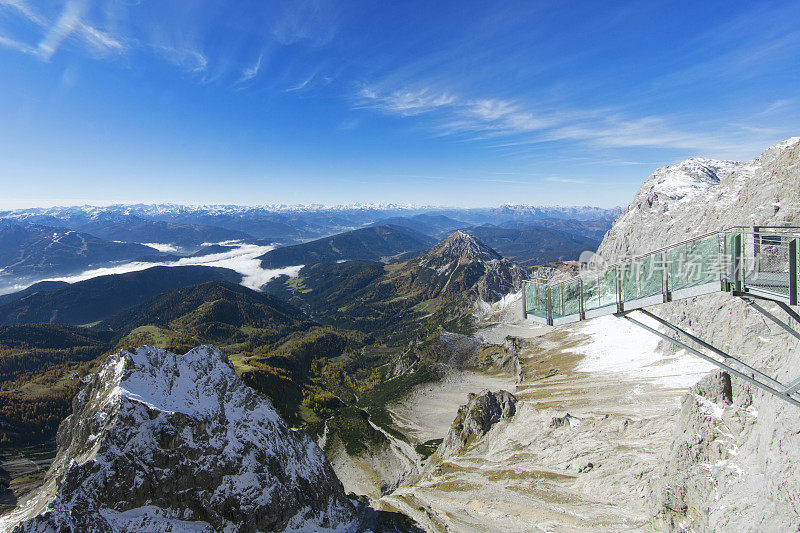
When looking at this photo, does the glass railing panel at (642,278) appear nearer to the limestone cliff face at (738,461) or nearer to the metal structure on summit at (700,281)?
the metal structure on summit at (700,281)

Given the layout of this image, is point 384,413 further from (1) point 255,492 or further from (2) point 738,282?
(2) point 738,282

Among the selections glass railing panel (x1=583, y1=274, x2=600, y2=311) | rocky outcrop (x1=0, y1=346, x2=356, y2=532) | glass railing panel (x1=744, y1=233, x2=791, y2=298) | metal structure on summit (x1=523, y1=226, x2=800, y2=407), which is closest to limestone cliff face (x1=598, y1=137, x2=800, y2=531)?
metal structure on summit (x1=523, y1=226, x2=800, y2=407)

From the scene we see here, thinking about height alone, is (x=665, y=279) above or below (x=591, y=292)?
above

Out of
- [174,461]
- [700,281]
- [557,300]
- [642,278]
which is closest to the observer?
[700,281]

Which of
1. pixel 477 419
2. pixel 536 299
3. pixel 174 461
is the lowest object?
pixel 477 419

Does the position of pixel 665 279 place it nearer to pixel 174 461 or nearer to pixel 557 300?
pixel 557 300

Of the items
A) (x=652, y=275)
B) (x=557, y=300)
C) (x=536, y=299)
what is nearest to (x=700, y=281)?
(x=652, y=275)

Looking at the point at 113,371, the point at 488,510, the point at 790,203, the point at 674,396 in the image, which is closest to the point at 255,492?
the point at 113,371
